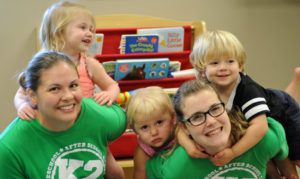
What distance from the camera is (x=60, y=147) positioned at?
1213 mm

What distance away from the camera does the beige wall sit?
2.20 m

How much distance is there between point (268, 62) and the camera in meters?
2.55

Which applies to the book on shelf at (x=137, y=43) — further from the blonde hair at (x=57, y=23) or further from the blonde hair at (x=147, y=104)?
the blonde hair at (x=147, y=104)

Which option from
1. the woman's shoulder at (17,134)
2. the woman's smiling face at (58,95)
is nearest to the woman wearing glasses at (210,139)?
the woman's smiling face at (58,95)

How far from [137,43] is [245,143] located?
2.92ft

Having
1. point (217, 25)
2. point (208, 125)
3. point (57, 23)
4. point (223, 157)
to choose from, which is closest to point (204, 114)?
point (208, 125)

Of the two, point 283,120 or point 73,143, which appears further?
point 283,120

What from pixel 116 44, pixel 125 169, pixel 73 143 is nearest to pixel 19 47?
pixel 116 44

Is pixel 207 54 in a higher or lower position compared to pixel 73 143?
higher

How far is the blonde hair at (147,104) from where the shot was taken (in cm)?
A: 131

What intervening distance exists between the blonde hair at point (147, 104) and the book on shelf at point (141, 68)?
43 centimetres

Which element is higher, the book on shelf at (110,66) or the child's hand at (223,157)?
the book on shelf at (110,66)

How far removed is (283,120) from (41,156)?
875 millimetres

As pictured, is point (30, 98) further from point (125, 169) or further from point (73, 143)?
point (125, 169)
